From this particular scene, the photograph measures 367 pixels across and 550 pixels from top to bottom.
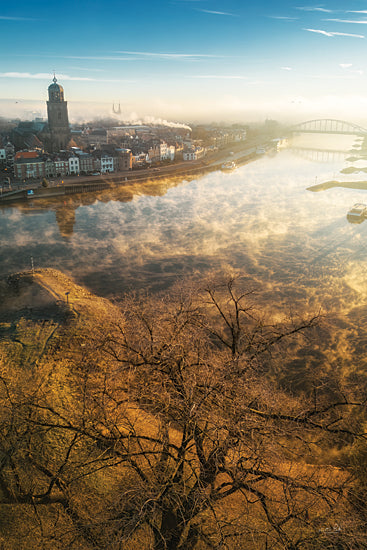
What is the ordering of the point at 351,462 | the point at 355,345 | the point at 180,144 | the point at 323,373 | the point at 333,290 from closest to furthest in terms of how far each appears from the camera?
the point at 351,462
the point at 323,373
the point at 355,345
the point at 333,290
the point at 180,144

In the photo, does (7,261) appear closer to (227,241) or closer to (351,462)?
(227,241)

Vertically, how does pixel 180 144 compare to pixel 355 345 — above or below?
above

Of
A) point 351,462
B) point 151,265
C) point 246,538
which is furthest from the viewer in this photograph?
point 151,265

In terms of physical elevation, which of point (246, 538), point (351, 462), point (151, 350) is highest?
point (151, 350)

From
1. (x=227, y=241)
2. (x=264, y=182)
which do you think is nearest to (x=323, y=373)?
(x=227, y=241)

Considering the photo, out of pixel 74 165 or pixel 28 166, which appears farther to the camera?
pixel 74 165

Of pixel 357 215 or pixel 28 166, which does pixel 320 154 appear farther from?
pixel 28 166

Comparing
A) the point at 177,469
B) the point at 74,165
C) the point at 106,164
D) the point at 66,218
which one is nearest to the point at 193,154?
the point at 106,164
